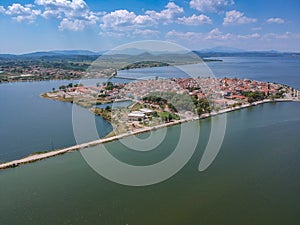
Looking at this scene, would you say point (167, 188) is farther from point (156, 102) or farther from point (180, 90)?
point (180, 90)

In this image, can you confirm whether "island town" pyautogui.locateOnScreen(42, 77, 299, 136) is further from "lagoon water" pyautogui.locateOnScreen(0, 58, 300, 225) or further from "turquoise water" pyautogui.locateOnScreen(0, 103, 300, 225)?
"turquoise water" pyautogui.locateOnScreen(0, 103, 300, 225)

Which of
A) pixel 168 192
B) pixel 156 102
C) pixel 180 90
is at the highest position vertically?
pixel 180 90

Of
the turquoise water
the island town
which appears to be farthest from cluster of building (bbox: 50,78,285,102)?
the turquoise water

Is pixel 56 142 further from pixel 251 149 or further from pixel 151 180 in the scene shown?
pixel 251 149

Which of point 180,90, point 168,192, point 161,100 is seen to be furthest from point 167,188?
point 180,90

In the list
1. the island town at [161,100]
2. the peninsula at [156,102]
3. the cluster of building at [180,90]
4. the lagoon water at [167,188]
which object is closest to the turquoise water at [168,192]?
the lagoon water at [167,188]
